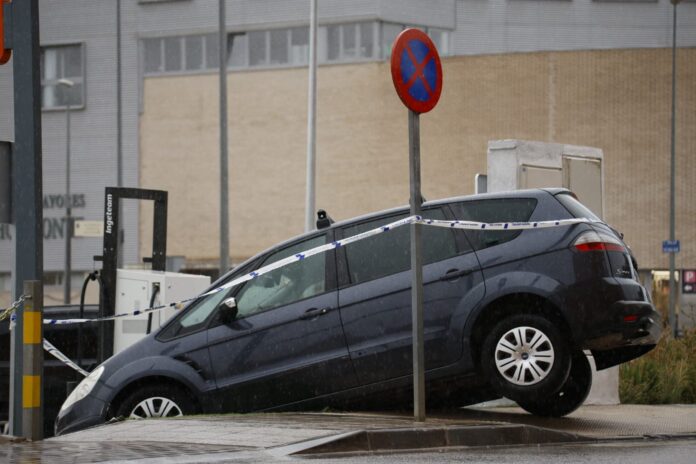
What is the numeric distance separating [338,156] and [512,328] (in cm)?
4478

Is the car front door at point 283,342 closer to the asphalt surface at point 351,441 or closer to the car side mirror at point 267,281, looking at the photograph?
the car side mirror at point 267,281

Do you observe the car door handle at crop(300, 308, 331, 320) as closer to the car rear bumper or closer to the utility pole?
the car rear bumper

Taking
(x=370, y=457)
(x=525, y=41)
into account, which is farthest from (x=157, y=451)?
(x=525, y=41)

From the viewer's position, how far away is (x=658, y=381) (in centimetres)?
Result: 1462

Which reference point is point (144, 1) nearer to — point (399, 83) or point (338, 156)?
point (338, 156)

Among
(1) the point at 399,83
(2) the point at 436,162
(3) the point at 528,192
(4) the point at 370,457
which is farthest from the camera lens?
(2) the point at 436,162

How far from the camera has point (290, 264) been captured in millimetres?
11289

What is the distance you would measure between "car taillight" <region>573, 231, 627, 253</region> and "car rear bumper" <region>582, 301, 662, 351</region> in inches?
17.3

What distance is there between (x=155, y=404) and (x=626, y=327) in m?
3.78

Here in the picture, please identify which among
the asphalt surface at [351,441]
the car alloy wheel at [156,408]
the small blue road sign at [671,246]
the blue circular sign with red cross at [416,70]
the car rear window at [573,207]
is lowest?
the car alloy wheel at [156,408]

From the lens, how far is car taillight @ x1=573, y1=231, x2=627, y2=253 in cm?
1051

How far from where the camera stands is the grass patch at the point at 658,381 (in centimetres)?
1437

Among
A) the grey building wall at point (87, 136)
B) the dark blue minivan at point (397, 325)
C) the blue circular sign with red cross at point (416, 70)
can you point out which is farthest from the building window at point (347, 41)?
the blue circular sign with red cross at point (416, 70)

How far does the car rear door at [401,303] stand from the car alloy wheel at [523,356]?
353 mm
